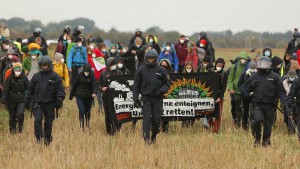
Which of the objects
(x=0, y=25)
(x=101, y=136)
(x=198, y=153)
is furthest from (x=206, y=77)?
(x=0, y=25)

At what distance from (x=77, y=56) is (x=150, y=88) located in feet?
28.8

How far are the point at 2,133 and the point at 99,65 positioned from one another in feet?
15.5

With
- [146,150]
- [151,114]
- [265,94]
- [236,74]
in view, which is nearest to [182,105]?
[236,74]

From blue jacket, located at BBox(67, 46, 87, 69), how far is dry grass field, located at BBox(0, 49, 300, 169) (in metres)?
5.73

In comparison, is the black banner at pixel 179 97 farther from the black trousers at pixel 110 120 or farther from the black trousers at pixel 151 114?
the black trousers at pixel 151 114

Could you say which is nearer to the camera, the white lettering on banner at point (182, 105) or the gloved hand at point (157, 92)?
the gloved hand at point (157, 92)

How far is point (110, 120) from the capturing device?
1520cm

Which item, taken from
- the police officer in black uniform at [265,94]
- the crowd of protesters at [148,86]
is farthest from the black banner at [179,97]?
the police officer in black uniform at [265,94]

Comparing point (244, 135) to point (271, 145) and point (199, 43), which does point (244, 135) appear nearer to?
point (271, 145)

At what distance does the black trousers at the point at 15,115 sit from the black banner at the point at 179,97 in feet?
Answer: 7.42

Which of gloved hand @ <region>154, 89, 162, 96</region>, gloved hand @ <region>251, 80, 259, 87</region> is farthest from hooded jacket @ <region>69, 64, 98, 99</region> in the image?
gloved hand @ <region>251, 80, 259, 87</region>

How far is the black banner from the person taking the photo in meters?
15.3

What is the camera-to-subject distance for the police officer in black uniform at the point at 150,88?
12969mm

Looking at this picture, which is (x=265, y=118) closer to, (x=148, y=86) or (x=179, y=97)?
(x=148, y=86)
